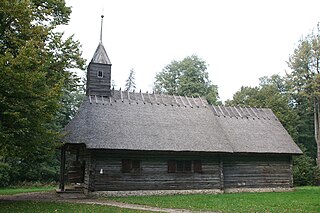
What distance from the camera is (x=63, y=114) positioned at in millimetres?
36219

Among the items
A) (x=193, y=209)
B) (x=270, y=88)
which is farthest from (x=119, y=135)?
(x=270, y=88)

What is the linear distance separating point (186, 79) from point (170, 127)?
24580 millimetres

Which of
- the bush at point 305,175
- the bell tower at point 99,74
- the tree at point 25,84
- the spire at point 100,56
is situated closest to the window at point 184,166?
the bell tower at point 99,74

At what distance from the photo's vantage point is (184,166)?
21.9m

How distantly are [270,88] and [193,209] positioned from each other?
1183 inches

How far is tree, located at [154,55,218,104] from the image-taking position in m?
45.2

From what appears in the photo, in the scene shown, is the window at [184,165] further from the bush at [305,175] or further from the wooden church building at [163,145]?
the bush at [305,175]

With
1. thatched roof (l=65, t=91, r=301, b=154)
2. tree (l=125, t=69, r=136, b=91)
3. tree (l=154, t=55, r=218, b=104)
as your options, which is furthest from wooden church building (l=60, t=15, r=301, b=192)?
tree (l=125, t=69, r=136, b=91)

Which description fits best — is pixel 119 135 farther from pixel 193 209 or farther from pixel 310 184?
pixel 310 184

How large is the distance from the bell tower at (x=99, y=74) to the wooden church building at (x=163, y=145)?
0.05 meters

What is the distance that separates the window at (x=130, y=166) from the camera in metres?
20.4

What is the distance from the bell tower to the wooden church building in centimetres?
5

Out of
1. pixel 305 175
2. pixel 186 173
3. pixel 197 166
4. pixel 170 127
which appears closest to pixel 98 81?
pixel 170 127

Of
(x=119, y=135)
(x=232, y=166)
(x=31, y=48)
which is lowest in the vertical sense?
(x=232, y=166)
